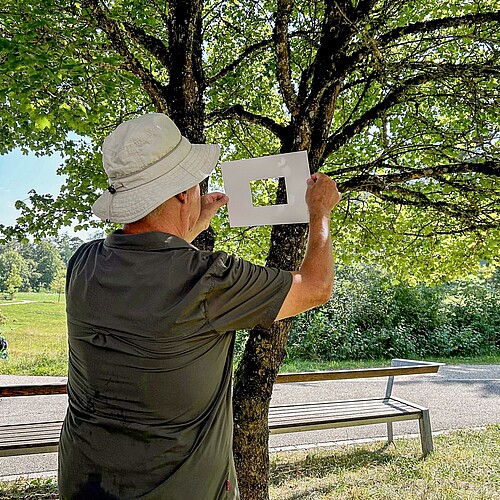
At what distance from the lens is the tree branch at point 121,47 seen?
9.34 feet

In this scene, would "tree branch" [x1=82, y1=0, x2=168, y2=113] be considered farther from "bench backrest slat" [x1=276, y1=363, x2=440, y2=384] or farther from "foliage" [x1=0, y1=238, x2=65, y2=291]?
"foliage" [x1=0, y1=238, x2=65, y2=291]

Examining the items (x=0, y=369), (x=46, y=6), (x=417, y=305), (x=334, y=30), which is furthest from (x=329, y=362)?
(x=46, y=6)

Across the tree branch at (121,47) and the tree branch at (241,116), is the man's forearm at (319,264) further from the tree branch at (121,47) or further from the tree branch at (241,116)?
Result: the tree branch at (241,116)

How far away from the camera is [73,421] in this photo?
1531 mm

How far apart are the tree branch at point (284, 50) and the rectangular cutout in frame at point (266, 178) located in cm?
133

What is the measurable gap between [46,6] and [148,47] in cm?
70

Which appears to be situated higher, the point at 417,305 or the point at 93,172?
the point at 93,172

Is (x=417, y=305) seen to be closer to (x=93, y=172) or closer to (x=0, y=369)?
(x=0, y=369)

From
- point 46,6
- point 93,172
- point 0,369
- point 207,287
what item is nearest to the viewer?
point 207,287

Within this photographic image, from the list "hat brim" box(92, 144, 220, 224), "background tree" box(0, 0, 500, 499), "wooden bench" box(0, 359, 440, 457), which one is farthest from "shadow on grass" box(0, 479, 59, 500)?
"hat brim" box(92, 144, 220, 224)

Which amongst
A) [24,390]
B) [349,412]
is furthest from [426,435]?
[24,390]

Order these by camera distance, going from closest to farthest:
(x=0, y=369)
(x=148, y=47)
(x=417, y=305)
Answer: (x=148, y=47), (x=0, y=369), (x=417, y=305)

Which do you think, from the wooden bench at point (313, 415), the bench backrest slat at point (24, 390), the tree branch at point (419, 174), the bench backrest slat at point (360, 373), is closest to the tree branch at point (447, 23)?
the tree branch at point (419, 174)

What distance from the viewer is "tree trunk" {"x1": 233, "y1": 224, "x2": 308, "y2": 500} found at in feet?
10.5
